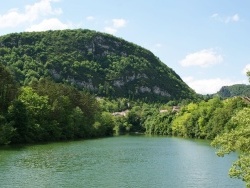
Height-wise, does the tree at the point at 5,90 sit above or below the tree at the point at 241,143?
above

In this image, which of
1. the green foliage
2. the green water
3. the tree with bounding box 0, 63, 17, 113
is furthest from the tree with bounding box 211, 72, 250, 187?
the tree with bounding box 0, 63, 17, 113

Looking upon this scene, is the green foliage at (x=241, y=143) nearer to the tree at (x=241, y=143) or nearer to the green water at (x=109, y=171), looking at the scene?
the tree at (x=241, y=143)

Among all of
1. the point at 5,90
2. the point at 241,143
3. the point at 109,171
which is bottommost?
the point at 109,171

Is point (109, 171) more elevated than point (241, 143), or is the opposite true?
point (241, 143)

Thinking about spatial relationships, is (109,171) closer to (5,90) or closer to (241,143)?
(241,143)

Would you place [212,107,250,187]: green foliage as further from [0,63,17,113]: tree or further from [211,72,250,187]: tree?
[0,63,17,113]: tree

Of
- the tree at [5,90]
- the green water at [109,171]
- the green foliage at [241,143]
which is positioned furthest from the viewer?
the tree at [5,90]

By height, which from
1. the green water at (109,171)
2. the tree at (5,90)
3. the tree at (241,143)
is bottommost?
the green water at (109,171)

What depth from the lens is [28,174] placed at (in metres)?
41.7

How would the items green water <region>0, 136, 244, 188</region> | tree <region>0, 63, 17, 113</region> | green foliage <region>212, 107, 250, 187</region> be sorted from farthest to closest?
tree <region>0, 63, 17, 113</region> < green water <region>0, 136, 244, 188</region> < green foliage <region>212, 107, 250, 187</region>

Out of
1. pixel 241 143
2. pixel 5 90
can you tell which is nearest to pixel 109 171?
pixel 241 143

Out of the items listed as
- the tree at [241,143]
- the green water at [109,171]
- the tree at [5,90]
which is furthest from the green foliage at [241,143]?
the tree at [5,90]

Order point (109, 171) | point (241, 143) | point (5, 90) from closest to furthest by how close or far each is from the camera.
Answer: point (241, 143) < point (109, 171) < point (5, 90)

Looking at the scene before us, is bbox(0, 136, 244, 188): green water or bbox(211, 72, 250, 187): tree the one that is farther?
bbox(0, 136, 244, 188): green water
